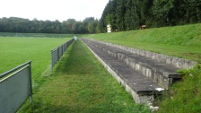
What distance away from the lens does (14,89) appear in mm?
3609

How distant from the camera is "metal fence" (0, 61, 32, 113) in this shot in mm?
3125

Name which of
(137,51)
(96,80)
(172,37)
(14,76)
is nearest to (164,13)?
(172,37)

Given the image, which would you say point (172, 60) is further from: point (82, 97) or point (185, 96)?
point (82, 97)

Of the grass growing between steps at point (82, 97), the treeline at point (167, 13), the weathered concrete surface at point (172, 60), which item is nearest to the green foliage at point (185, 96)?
the grass growing between steps at point (82, 97)

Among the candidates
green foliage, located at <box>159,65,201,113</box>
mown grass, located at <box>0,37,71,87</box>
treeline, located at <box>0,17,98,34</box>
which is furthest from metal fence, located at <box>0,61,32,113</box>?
treeline, located at <box>0,17,98,34</box>

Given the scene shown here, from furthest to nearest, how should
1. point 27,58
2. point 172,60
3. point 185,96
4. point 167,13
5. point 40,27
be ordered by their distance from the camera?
point 40,27 < point 167,13 < point 27,58 < point 172,60 < point 185,96

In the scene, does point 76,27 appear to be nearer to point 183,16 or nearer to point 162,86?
point 183,16

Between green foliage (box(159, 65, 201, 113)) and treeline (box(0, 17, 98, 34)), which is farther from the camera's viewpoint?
treeline (box(0, 17, 98, 34))

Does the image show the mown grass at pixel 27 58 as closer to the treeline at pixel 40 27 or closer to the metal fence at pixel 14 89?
the metal fence at pixel 14 89

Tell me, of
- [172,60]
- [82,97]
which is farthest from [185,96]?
[172,60]

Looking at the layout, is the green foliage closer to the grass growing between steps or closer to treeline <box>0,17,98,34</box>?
the grass growing between steps

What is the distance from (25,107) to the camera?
4.37 meters

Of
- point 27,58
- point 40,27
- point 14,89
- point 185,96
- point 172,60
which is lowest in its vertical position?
point 27,58

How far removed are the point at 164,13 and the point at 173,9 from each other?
113 centimetres
